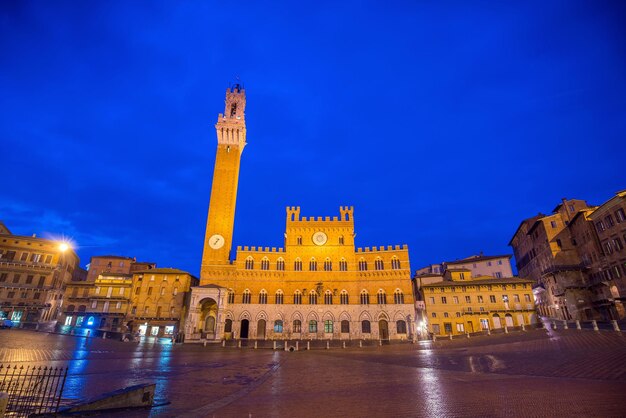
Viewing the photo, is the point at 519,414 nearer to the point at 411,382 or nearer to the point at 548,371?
the point at 411,382

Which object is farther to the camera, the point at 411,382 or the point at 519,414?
the point at 411,382

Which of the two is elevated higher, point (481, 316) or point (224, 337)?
point (481, 316)

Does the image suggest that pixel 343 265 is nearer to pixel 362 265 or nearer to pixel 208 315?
pixel 362 265

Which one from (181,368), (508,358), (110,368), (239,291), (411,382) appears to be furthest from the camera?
(239,291)

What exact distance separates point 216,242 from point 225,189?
9047 millimetres

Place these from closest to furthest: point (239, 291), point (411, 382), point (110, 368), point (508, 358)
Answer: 1. point (411, 382)
2. point (110, 368)
3. point (508, 358)
4. point (239, 291)

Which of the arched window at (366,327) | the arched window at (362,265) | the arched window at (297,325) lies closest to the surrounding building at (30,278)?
the arched window at (297,325)

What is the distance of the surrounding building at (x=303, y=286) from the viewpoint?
41812mm

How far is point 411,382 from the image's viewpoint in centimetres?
1176

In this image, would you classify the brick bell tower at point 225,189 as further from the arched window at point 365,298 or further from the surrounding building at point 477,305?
the surrounding building at point 477,305

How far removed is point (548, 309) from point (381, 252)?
27.2m

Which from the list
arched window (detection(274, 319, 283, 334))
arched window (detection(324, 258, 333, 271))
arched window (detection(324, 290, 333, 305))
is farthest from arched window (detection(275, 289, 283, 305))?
arched window (detection(324, 258, 333, 271))

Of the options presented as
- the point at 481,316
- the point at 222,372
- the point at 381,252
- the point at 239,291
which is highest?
the point at 381,252

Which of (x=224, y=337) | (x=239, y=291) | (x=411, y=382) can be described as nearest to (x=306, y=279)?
(x=239, y=291)
